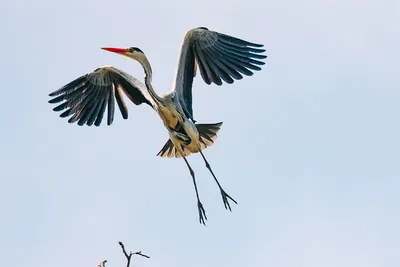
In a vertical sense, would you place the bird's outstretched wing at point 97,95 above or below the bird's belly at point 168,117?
above

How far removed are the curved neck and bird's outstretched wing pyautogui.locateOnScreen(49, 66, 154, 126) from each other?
408 millimetres

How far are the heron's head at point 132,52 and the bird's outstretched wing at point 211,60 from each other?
55 cm

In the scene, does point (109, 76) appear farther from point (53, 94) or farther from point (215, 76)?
point (215, 76)

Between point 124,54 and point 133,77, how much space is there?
552mm

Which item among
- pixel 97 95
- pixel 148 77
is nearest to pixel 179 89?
pixel 148 77

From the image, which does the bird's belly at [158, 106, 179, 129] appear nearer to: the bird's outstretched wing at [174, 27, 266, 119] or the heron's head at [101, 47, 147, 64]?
the bird's outstretched wing at [174, 27, 266, 119]

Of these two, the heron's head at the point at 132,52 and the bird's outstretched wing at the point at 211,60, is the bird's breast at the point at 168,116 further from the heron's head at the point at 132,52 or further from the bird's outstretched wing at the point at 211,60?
the heron's head at the point at 132,52

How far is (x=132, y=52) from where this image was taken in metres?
10.6

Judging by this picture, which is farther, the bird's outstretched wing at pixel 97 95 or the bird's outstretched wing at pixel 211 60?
the bird's outstretched wing at pixel 97 95

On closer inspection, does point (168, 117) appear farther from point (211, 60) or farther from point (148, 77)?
point (211, 60)

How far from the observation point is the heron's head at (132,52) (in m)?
10.6

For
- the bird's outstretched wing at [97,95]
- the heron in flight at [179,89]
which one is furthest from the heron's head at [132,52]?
the bird's outstretched wing at [97,95]

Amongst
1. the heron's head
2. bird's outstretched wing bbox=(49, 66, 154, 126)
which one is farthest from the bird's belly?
the heron's head

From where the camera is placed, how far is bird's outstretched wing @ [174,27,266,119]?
10633 mm
